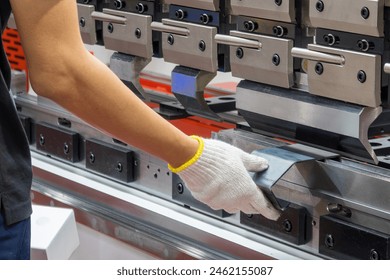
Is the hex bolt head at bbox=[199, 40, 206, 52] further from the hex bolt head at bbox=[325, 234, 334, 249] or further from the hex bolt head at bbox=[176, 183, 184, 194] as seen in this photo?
the hex bolt head at bbox=[325, 234, 334, 249]

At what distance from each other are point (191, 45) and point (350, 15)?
709mm

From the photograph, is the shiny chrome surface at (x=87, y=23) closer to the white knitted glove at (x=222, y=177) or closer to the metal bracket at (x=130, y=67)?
the metal bracket at (x=130, y=67)

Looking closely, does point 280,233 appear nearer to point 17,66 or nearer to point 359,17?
point 359,17

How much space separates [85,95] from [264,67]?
3.01ft

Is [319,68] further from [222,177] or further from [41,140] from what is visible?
[41,140]

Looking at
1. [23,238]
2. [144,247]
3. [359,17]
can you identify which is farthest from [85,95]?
[144,247]

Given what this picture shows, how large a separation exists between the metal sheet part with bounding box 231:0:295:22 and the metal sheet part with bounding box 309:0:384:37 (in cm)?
9

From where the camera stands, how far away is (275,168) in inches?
91.2

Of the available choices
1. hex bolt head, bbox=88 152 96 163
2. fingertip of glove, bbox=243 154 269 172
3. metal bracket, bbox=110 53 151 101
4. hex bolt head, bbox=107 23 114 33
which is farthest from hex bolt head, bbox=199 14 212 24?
hex bolt head, bbox=88 152 96 163

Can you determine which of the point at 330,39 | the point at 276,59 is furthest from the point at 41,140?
the point at 330,39

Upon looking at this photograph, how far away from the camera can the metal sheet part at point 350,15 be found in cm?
216

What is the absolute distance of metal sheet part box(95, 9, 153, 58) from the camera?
302 cm

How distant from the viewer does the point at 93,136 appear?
3.32m

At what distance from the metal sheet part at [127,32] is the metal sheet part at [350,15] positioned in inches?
32.7
